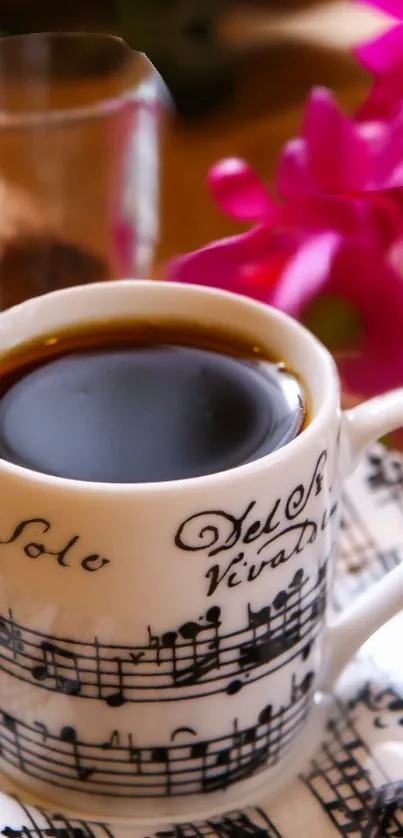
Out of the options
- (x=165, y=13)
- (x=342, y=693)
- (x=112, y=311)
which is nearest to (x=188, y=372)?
(x=112, y=311)

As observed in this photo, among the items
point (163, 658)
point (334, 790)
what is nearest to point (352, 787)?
point (334, 790)

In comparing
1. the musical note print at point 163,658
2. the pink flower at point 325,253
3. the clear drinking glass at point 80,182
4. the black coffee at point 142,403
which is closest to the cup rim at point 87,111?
the clear drinking glass at point 80,182

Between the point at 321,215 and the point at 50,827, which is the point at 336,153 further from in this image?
the point at 50,827

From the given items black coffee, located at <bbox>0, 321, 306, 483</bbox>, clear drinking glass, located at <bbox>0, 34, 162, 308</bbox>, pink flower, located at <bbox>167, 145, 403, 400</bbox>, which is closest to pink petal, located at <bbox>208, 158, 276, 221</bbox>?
pink flower, located at <bbox>167, 145, 403, 400</bbox>

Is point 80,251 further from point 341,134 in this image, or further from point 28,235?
point 341,134

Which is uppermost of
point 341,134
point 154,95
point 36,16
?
point 341,134

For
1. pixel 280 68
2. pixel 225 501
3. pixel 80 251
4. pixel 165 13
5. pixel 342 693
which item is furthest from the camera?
pixel 280 68

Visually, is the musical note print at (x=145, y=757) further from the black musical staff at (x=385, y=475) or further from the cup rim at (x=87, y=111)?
the cup rim at (x=87, y=111)
